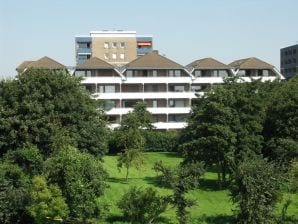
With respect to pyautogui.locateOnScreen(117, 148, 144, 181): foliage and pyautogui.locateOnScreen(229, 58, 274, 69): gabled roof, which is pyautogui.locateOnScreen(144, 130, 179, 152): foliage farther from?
pyautogui.locateOnScreen(117, 148, 144, 181): foliage

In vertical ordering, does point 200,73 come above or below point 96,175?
above

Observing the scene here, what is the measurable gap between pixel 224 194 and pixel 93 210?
37.4 feet

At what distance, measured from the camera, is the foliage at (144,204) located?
27203 millimetres

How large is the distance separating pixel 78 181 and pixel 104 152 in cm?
910

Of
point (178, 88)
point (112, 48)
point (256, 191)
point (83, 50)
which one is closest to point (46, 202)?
point (256, 191)

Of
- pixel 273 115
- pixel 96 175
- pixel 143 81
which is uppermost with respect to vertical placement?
pixel 143 81

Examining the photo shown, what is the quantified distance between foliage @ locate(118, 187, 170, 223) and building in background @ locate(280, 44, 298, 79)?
92100mm

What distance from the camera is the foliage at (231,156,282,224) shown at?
2564 cm

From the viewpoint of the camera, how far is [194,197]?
110 ft

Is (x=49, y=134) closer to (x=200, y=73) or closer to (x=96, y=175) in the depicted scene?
(x=96, y=175)

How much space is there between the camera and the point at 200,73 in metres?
69.0

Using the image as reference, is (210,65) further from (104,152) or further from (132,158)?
(104,152)

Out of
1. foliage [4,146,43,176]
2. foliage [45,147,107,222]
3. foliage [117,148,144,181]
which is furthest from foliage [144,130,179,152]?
foliage [45,147,107,222]

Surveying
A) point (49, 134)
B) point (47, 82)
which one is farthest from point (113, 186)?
point (47, 82)
